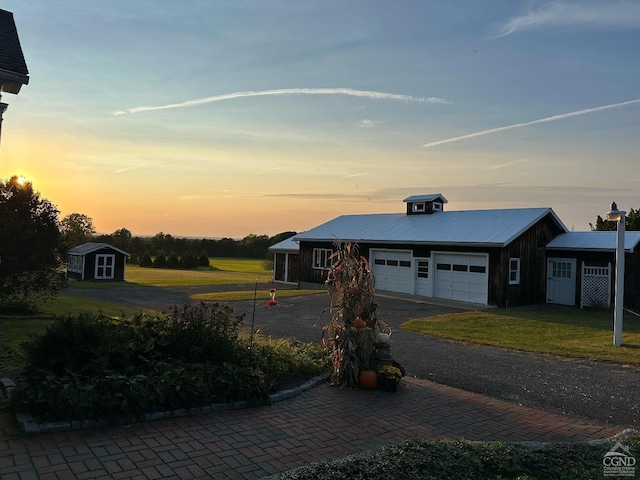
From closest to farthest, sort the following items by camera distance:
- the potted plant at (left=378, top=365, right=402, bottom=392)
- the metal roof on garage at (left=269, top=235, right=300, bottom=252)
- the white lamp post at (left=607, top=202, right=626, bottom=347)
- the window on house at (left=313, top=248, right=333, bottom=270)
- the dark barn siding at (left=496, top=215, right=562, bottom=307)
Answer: the potted plant at (left=378, top=365, right=402, bottom=392)
the white lamp post at (left=607, top=202, right=626, bottom=347)
the dark barn siding at (left=496, top=215, right=562, bottom=307)
the window on house at (left=313, top=248, right=333, bottom=270)
the metal roof on garage at (left=269, top=235, right=300, bottom=252)

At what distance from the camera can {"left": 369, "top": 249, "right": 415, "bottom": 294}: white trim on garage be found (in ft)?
81.1

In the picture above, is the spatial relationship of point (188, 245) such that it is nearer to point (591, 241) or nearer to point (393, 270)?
point (393, 270)

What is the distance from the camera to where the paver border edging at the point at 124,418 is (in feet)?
16.6

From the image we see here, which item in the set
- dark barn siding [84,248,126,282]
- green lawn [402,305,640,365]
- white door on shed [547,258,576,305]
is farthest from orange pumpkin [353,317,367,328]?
dark barn siding [84,248,126,282]

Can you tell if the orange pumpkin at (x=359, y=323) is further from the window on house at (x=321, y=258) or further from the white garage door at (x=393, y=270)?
the window on house at (x=321, y=258)

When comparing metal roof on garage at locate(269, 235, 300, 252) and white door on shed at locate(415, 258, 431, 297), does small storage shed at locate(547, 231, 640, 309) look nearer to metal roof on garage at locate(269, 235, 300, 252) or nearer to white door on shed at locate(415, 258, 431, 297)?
white door on shed at locate(415, 258, 431, 297)

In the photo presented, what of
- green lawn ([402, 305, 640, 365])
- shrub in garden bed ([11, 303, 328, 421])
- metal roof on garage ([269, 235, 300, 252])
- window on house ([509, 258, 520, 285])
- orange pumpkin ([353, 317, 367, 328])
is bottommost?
green lawn ([402, 305, 640, 365])

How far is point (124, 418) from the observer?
5438 mm

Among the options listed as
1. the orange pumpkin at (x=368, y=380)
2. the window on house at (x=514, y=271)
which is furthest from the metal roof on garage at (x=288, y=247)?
the orange pumpkin at (x=368, y=380)

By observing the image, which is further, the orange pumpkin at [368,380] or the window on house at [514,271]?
the window on house at [514,271]

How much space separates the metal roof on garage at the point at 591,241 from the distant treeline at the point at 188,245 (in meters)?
39.6

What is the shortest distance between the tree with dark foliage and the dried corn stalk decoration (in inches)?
390

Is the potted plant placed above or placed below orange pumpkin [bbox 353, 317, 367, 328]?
below

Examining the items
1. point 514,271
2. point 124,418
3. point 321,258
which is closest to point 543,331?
point 514,271
